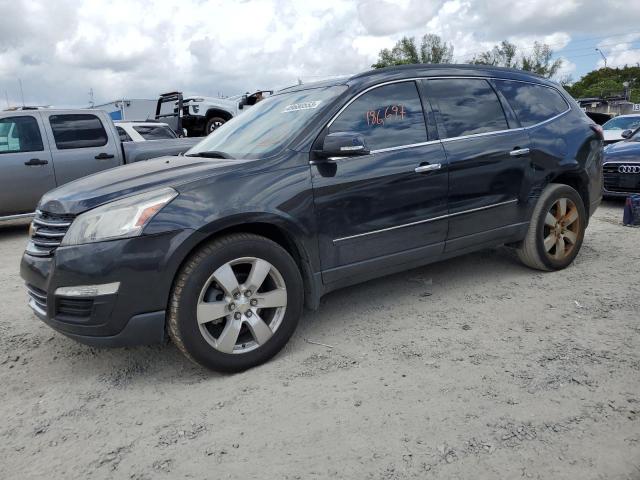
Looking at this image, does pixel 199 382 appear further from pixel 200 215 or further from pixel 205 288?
pixel 200 215

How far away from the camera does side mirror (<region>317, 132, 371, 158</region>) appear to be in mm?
3236

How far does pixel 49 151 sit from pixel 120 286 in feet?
18.2

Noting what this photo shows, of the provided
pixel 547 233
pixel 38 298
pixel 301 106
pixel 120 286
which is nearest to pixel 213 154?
pixel 301 106

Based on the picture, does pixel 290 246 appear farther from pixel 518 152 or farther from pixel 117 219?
pixel 518 152

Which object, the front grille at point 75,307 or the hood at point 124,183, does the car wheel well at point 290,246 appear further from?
the front grille at point 75,307

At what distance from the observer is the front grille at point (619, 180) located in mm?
7789

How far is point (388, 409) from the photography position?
8.70 ft

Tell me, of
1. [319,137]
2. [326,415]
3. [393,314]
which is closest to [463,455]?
[326,415]

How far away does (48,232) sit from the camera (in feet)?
9.92

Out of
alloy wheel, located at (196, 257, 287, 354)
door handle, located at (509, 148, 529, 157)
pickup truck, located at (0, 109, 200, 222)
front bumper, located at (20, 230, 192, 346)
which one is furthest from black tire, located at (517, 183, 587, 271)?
pickup truck, located at (0, 109, 200, 222)

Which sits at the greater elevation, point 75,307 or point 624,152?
point 624,152

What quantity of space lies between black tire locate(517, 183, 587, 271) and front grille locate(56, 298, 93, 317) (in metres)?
3.40

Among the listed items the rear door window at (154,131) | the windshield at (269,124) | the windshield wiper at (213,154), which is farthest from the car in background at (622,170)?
the rear door window at (154,131)

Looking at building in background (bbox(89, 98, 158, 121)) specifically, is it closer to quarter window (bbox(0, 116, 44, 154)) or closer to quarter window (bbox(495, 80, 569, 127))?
quarter window (bbox(0, 116, 44, 154))
